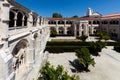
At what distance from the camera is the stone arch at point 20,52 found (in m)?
17.5

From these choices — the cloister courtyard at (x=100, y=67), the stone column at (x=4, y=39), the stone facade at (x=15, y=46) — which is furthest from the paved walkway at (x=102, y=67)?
the stone column at (x=4, y=39)

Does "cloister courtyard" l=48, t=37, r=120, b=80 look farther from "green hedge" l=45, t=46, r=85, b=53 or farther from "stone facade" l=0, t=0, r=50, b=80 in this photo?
"stone facade" l=0, t=0, r=50, b=80

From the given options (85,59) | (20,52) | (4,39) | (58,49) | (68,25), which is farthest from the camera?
(68,25)

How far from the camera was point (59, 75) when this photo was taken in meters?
12.7

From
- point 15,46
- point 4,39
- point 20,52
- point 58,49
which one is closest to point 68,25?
point 58,49

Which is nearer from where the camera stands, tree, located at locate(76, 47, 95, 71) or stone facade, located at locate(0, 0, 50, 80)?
stone facade, located at locate(0, 0, 50, 80)

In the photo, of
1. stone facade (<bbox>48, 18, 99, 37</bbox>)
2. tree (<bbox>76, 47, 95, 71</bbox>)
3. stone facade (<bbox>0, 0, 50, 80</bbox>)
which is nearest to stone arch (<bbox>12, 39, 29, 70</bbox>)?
stone facade (<bbox>0, 0, 50, 80</bbox>)

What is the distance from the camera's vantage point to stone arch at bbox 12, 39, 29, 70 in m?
17.5

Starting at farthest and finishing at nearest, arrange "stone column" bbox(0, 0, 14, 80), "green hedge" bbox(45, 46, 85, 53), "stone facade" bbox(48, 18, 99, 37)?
1. "stone facade" bbox(48, 18, 99, 37)
2. "green hedge" bbox(45, 46, 85, 53)
3. "stone column" bbox(0, 0, 14, 80)

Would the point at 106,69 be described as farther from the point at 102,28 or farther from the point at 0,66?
the point at 102,28

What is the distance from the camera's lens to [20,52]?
18.9 meters

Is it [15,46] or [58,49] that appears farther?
[58,49]

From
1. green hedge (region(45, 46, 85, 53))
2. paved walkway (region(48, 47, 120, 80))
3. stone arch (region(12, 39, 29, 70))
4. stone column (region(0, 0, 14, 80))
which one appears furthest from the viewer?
green hedge (region(45, 46, 85, 53))

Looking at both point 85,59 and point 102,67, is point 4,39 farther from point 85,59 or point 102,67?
point 102,67
